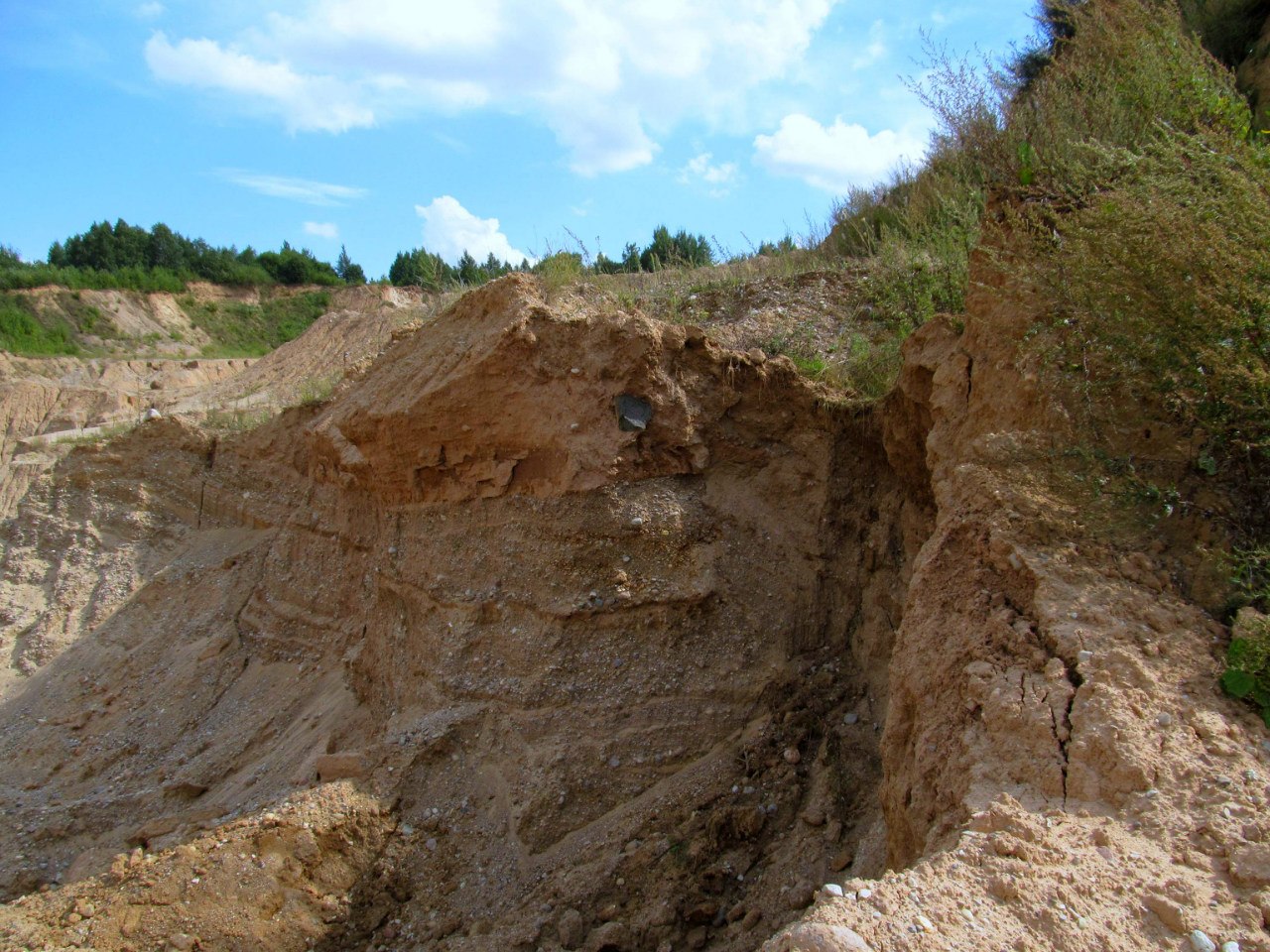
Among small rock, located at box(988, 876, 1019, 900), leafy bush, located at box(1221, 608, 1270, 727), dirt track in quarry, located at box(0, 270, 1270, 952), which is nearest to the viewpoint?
small rock, located at box(988, 876, 1019, 900)

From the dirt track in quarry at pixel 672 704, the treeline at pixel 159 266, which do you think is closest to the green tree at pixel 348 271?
the treeline at pixel 159 266

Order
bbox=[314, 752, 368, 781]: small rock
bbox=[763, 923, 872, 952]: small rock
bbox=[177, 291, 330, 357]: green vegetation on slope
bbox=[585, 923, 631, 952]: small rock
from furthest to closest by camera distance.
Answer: bbox=[177, 291, 330, 357]: green vegetation on slope
bbox=[314, 752, 368, 781]: small rock
bbox=[585, 923, 631, 952]: small rock
bbox=[763, 923, 872, 952]: small rock

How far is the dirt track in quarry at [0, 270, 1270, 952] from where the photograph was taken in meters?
2.56

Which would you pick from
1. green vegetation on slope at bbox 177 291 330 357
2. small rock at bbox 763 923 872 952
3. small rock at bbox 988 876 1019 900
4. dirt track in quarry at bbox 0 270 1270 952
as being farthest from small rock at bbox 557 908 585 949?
green vegetation on slope at bbox 177 291 330 357

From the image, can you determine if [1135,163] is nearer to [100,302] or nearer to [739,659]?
[739,659]

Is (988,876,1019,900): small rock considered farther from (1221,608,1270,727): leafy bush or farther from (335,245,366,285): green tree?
(335,245,366,285): green tree

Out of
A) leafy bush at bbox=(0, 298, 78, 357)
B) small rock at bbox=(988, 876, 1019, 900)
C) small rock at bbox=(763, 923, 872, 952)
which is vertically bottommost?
small rock at bbox=(763, 923, 872, 952)

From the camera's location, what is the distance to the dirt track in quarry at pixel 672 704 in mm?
2562

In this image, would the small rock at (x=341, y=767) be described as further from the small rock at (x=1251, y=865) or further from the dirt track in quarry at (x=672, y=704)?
the small rock at (x=1251, y=865)

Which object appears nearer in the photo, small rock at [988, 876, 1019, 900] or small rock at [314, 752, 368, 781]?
small rock at [988, 876, 1019, 900]

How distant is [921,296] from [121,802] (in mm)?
6864

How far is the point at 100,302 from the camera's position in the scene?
24.0 m

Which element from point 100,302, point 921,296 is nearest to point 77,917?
point 921,296

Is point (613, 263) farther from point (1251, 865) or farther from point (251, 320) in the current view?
point (251, 320)
